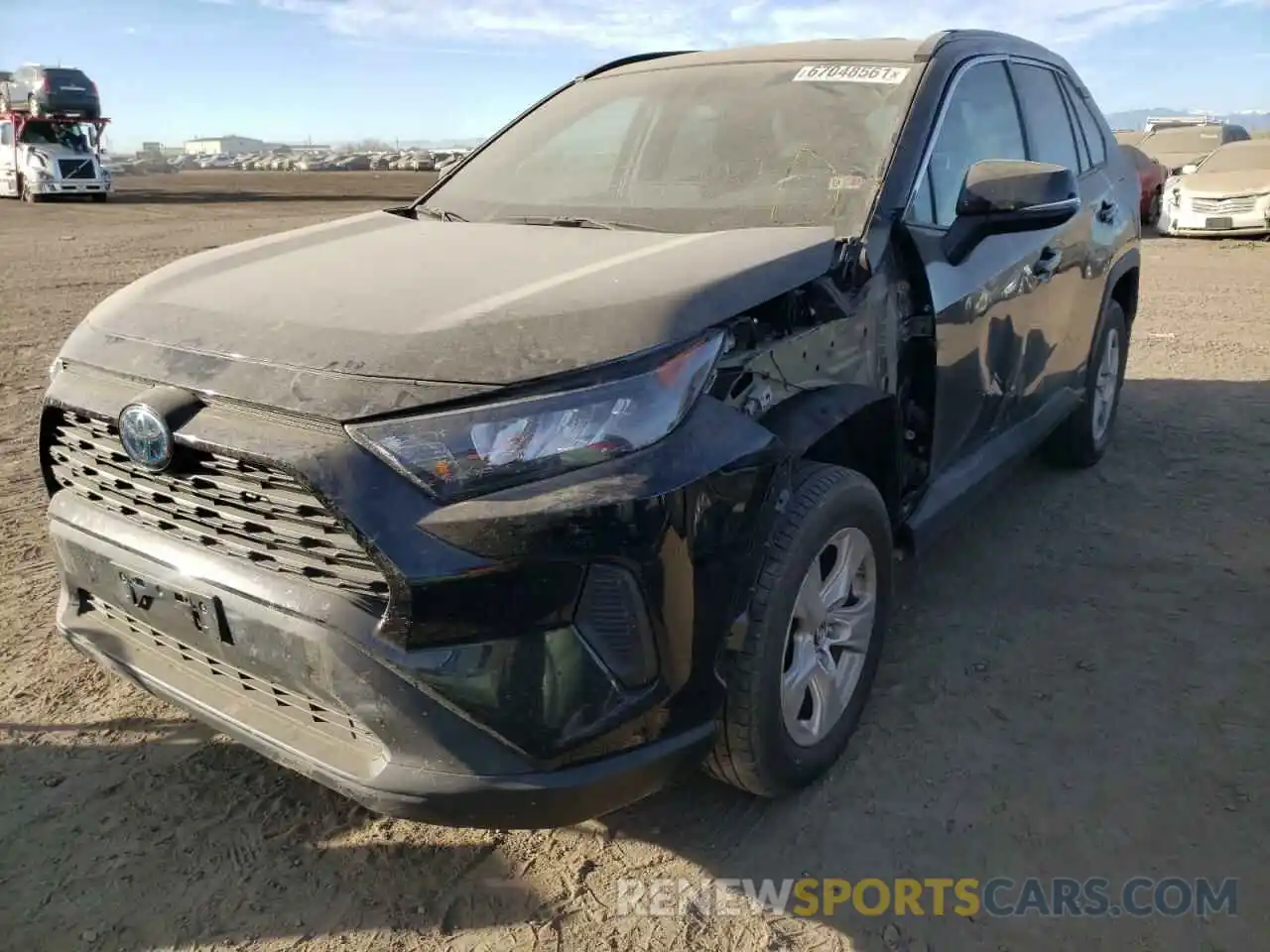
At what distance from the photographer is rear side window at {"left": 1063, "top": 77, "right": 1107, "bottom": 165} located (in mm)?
4488

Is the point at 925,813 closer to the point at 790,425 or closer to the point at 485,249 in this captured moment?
the point at 790,425

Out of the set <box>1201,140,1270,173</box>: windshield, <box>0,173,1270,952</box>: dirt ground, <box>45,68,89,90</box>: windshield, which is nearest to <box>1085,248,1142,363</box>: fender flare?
<box>0,173,1270,952</box>: dirt ground

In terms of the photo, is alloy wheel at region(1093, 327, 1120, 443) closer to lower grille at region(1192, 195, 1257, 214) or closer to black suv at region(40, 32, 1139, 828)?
black suv at region(40, 32, 1139, 828)

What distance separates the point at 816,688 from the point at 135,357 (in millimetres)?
1741

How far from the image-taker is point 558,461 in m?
1.87

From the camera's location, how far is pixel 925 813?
2537 mm

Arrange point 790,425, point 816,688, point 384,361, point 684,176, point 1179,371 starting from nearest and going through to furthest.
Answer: point 384,361, point 790,425, point 816,688, point 684,176, point 1179,371

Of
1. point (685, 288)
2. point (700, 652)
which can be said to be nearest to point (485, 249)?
point (685, 288)

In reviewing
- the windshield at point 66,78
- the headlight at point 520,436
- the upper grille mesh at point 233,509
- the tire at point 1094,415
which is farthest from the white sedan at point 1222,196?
the windshield at point 66,78

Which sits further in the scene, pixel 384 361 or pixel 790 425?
pixel 790 425

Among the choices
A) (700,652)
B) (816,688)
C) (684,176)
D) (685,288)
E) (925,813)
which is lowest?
(925,813)

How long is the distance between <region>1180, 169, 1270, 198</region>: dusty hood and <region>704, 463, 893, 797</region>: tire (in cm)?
1367

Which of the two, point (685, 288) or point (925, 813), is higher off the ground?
point (685, 288)

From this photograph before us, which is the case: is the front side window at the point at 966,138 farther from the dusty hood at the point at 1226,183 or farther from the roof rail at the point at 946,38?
the dusty hood at the point at 1226,183
